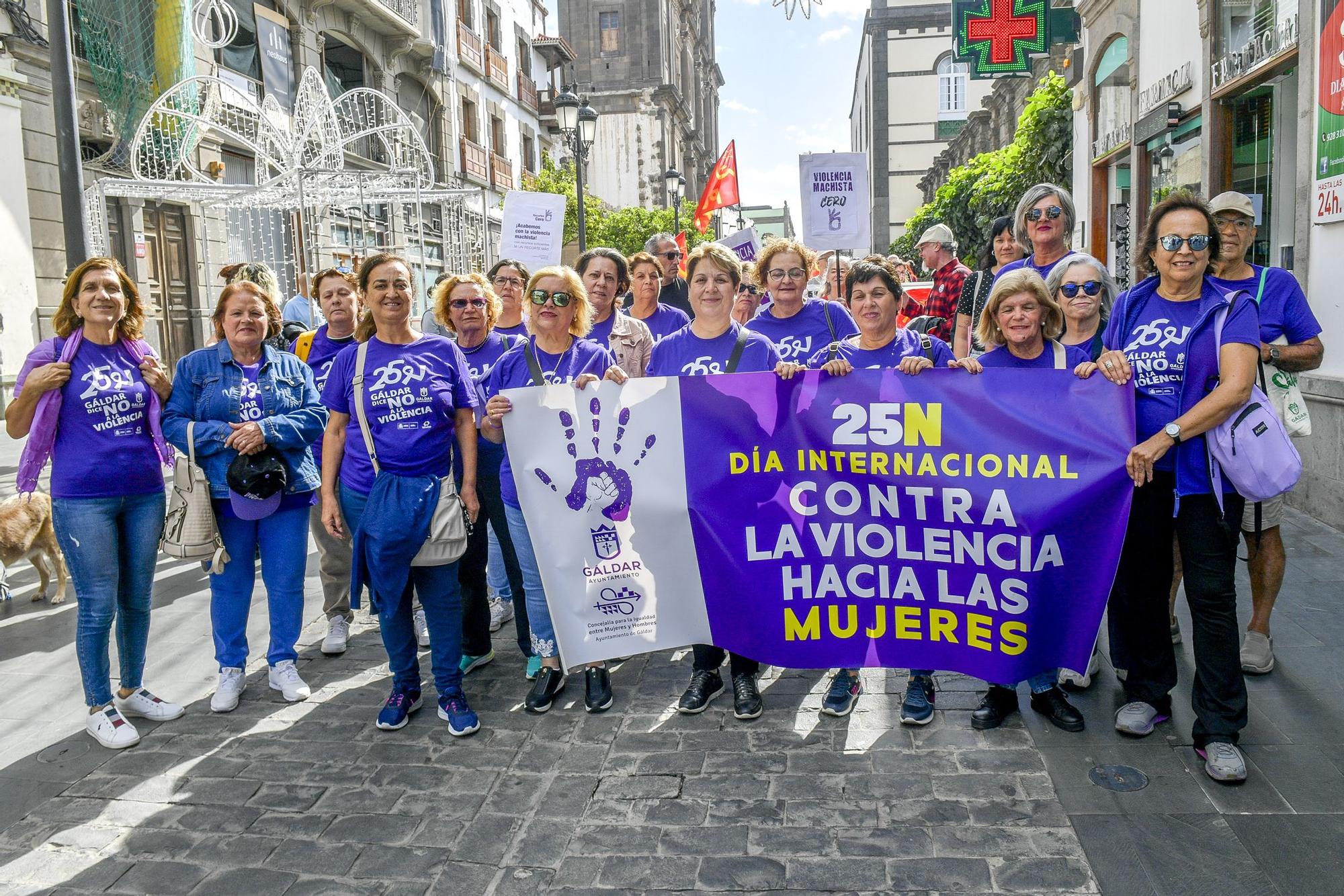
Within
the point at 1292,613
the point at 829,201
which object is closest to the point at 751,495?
the point at 1292,613

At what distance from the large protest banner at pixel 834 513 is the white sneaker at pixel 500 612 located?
1.68 m

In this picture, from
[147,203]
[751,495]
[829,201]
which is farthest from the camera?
[147,203]

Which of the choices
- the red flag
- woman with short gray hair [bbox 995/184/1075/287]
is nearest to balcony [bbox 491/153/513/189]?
the red flag

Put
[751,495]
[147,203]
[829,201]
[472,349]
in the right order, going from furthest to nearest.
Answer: [147,203], [829,201], [472,349], [751,495]

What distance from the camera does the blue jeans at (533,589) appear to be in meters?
4.66

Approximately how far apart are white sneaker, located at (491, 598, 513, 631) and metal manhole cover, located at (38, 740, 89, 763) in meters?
2.25

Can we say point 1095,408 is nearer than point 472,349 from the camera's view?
Yes

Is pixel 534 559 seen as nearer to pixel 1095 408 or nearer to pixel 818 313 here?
pixel 818 313

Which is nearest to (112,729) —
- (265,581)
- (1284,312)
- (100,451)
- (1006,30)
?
(265,581)

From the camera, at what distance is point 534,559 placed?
15.2 feet

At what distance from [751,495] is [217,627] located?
2594mm

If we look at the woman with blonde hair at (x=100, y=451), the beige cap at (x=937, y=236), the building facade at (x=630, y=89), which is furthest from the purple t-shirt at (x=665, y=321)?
the building facade at (x=630, y=89)

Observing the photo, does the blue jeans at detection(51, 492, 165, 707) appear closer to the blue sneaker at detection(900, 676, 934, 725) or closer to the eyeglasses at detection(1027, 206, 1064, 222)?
the blue sneaker at detection(900, 676, 934, 725)

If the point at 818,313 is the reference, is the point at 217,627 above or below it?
below
